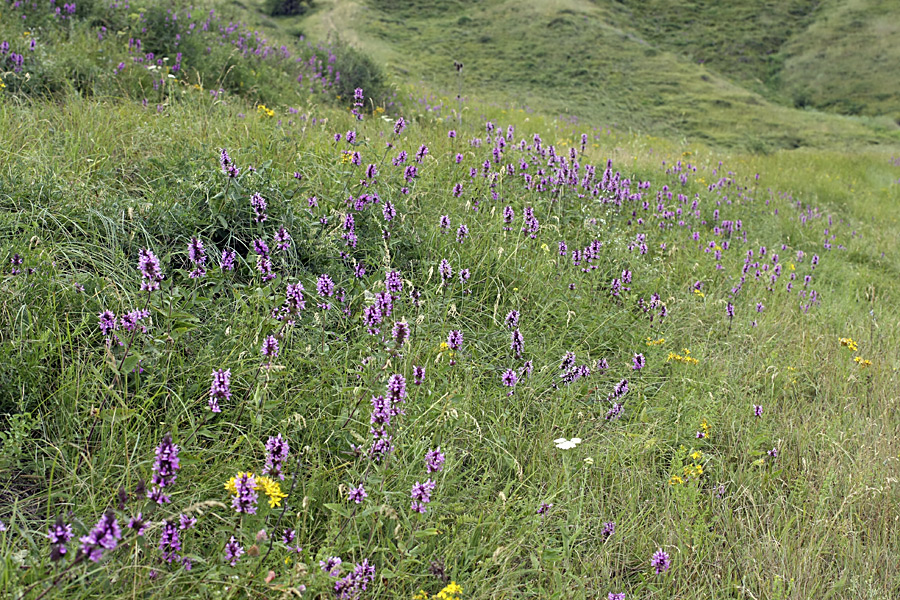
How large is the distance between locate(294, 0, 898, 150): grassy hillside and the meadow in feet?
33.7

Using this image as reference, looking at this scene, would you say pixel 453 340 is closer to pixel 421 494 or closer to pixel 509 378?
pixel 509 378

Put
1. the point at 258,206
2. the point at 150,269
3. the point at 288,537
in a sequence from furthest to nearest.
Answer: the point at 258,206 < the point at 150,269 < the point at 288,537

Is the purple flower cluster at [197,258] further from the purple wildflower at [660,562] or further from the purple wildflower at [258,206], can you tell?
the purple wildflower at [660,562]

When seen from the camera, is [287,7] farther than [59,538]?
Yes

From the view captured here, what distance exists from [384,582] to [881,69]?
31.6 m

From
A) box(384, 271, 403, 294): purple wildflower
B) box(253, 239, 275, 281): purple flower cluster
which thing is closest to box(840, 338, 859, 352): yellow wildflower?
box(384, 271, 403, 294): purple wildflower

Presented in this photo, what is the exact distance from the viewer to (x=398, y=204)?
340 centimetres

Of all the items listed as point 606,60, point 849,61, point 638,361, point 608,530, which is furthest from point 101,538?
point 849,61

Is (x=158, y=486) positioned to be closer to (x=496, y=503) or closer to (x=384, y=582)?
(x=384, y=582)

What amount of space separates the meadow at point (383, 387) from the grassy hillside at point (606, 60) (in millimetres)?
10257

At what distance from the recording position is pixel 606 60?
21.4 meters

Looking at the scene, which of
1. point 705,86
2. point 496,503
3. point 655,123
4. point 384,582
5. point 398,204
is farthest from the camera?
point 705,86

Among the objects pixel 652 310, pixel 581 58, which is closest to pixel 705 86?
pixel 581 58

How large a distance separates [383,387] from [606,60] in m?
22.2
